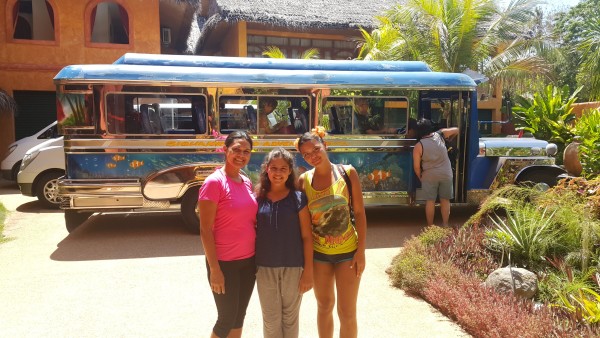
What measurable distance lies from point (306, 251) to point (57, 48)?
14.2m

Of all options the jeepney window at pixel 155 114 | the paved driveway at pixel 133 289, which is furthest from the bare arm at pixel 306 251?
the jeepney window at pixel 155 114

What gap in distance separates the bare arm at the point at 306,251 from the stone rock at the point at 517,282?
2207mm

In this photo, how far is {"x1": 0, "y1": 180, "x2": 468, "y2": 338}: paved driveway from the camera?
4180mm

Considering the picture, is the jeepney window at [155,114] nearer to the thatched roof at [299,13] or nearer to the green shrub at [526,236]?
the green shrub at [526,236]

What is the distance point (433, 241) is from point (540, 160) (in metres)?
3.72

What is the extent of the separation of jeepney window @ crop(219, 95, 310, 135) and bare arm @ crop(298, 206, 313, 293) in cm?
448

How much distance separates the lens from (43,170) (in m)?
9.52

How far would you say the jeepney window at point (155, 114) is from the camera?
7004mm

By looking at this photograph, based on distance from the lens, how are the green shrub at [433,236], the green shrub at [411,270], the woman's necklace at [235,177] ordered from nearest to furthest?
the woman's necklace at [235,177] → the green shrub at [411,270] → the green shrub at [433,236]

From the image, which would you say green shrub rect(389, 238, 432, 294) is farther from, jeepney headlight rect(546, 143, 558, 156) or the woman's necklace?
jeepney headlight rect(546, 143, 558, 156)

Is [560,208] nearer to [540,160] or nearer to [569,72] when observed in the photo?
[540,160]

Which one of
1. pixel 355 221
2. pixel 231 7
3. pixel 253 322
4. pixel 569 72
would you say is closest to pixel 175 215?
pixel 253 322

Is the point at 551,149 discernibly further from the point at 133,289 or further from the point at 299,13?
the point at 299,13

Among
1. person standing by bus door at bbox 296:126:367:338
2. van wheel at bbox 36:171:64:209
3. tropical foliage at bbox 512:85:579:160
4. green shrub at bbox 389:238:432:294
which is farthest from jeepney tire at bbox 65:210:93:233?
tropical foliage at bbox 512:85:579:160
